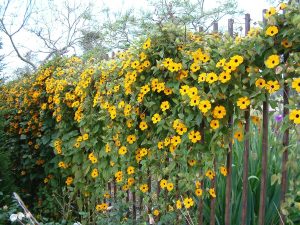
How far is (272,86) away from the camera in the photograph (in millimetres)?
1871

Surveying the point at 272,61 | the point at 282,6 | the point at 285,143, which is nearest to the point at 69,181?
the point at 285,143

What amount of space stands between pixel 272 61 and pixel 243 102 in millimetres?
259

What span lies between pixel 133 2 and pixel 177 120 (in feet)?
52.4

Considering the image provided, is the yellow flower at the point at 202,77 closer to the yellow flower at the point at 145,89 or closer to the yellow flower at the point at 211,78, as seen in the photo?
the yellow flower at the point at 211,78

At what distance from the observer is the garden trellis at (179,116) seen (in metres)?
1.92

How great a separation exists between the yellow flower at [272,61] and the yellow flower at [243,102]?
0.70 feet

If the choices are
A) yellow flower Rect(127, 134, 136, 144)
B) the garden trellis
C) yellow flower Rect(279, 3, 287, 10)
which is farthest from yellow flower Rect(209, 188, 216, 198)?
yellow flower Rect(279, 3, 287, 10)

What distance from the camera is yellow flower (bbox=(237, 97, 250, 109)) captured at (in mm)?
1972

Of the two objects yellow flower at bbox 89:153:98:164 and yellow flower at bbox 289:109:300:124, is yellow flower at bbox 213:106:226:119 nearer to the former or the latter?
yellow flower at bbox 289:109:300:124

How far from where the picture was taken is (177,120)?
2.29m

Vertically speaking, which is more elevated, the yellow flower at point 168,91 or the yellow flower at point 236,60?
A: the yellow flower at point 236,60

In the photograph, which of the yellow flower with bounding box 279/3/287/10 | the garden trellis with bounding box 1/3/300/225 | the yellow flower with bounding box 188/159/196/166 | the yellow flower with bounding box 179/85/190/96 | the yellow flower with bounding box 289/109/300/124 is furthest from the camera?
the yellow flower with bounding box 188/159/196/166

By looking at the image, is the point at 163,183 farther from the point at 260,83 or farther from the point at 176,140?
the point at 260,83

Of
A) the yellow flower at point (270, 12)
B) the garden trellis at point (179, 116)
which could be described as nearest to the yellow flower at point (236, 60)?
the garden trellis at point (179, 116)
